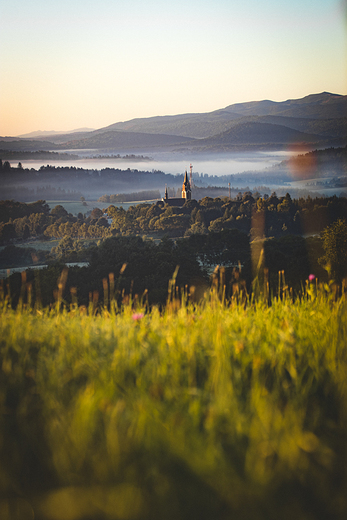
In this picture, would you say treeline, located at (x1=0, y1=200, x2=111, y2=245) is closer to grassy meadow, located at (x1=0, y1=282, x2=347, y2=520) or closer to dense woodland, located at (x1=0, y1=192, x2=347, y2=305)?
dense woodland, located at (x1=0, y1=192, x2=347, y2=305)

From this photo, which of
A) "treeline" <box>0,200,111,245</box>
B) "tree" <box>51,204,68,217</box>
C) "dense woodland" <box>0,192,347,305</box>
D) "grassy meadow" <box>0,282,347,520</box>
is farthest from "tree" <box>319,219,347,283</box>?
"tree" <box>51,204,68,217</box>

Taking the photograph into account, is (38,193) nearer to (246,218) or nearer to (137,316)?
(246,218)

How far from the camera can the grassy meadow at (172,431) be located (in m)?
1.46

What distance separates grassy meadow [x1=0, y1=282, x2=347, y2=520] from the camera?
4.78 feet

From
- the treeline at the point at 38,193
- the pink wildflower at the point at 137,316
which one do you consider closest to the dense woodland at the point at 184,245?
the pink wildflower at the point at 137,316

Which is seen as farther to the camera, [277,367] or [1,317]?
[1,317]

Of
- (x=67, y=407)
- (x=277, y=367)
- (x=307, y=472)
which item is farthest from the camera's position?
(x=277, y=367)

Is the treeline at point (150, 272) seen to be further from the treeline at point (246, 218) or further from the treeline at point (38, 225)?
the treeline at point (38, 225)

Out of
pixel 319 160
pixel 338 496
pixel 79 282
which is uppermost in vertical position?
pixel 319 160

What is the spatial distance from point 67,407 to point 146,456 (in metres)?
0.57

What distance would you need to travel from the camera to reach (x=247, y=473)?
1.57 metres

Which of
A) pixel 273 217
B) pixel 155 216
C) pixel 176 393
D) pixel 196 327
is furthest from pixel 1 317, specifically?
pixel 155 216

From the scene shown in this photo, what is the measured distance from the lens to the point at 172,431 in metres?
1.74

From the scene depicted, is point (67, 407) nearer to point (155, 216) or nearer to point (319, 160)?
point (155, 216)
